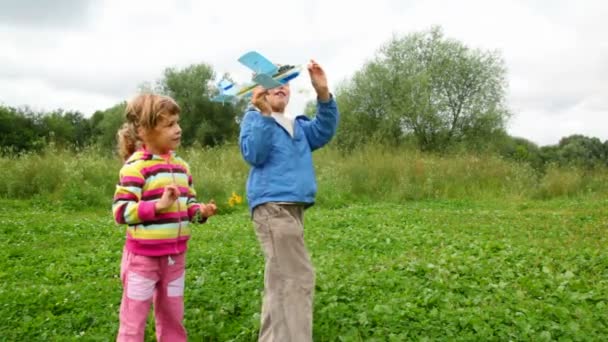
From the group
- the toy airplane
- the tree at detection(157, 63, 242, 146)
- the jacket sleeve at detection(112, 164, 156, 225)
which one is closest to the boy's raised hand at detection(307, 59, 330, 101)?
the toy airplane

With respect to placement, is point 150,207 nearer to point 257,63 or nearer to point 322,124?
point 257,63

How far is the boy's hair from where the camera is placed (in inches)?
126

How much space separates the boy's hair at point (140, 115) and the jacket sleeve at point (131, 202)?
0.86 ft

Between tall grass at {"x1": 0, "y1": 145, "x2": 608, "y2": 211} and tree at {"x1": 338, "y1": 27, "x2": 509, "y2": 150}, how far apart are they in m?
9.40

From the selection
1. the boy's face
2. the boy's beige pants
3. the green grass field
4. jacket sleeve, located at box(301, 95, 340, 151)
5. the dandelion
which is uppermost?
the boy's face

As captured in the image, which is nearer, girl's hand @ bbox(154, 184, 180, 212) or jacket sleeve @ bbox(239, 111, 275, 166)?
girl's hand @ bbox(154, 184, 180, 212)

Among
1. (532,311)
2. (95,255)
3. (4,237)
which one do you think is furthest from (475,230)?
(4,237)

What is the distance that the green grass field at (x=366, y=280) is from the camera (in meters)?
3.94

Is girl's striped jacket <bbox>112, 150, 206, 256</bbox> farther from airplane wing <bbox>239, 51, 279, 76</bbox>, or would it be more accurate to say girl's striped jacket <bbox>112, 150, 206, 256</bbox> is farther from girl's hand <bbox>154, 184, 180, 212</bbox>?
airplane wing <bbox>239, 51, 279, 76</bbox>

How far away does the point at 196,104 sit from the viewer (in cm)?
3169

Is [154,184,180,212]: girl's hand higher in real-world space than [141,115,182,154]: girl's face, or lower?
lower

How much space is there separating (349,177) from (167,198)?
1228 centimetres

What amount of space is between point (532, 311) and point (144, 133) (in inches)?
123

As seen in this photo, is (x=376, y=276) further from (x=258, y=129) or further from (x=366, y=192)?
(x=366, y=192)
